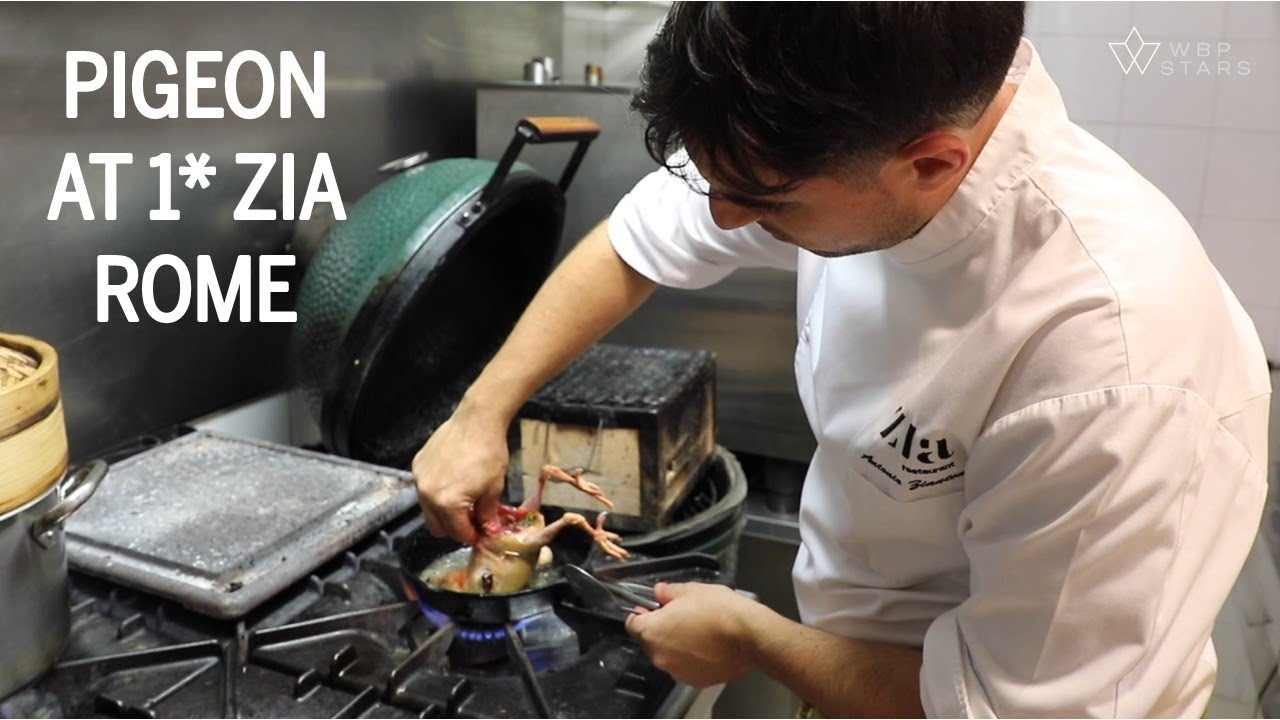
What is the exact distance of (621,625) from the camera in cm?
129

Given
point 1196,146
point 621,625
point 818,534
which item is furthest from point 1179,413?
point 1196,146

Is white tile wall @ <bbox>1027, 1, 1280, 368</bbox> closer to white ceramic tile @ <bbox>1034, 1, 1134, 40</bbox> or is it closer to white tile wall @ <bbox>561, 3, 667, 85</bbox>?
white ceramic tile @ <bbox>1034, 1, 1134, 40</bbox>

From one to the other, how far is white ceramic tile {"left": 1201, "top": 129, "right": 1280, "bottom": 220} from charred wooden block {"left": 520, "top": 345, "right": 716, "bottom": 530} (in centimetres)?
102

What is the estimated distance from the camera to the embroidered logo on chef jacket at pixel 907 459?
2.97ft

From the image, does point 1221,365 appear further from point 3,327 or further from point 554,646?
point 3,327

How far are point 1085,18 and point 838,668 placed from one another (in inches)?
54.5

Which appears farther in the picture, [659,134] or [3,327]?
[3,327]

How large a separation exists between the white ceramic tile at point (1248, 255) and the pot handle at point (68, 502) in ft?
6.03

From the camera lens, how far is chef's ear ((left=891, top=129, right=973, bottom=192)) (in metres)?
0.75

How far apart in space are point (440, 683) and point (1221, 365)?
0.89 m

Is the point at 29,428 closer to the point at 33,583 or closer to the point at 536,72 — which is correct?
the point at 33,583

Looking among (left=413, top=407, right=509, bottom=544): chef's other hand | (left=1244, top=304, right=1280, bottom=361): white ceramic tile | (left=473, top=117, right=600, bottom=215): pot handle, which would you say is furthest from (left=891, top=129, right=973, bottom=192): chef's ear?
(left=1244, top=304, right=1280, bottom=361): white ceramic tile

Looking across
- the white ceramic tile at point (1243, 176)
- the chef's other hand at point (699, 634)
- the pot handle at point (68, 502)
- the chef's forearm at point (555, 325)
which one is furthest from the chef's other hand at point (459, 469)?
the white ceramic tile at point (1243, 176)

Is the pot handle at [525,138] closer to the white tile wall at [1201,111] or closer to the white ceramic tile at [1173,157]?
the white tile wall at [1201,111]
